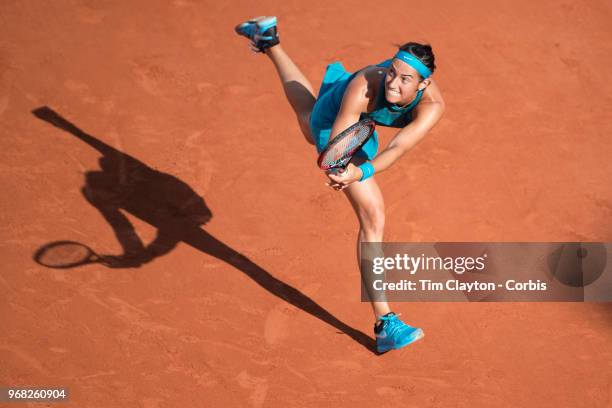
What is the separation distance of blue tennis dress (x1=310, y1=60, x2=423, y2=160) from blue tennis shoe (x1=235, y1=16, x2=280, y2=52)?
0.58 meters

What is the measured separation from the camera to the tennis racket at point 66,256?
17.5 ft

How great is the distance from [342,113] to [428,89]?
528 mm

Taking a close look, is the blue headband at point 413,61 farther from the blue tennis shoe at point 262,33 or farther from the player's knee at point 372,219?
the blue tennis shoe at point 262,33

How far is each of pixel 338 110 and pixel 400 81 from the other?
51cm

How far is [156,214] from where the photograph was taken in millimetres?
5801

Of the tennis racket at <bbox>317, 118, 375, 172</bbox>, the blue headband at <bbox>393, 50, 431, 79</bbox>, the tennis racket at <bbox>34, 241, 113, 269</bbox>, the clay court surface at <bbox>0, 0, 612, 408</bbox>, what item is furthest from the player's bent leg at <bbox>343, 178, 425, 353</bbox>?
the tennis racket at <bbox>34, 241, 113, 269</bbox>

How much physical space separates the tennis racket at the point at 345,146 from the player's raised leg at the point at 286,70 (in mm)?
824

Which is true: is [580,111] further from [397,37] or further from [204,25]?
[204,25]

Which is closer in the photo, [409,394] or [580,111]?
[409,394]

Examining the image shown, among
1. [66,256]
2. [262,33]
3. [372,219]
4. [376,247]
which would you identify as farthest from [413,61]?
[66,256]

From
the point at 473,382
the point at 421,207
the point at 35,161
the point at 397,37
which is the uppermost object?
the point at 397,37

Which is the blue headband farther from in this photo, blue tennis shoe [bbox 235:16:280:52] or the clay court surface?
the clay court surface

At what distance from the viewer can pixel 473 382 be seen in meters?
4.75

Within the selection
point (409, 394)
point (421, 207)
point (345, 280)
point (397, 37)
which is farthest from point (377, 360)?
point (397, 37)
